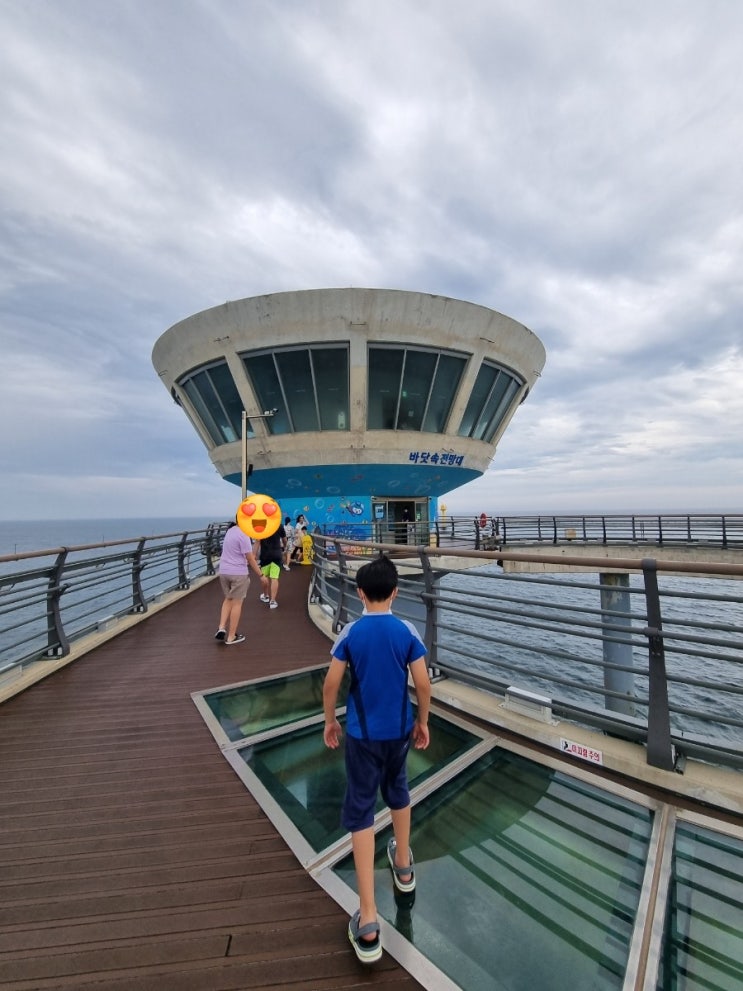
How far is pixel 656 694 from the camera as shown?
10.7 ft

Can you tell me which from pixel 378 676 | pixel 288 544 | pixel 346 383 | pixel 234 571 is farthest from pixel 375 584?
pixel 346 383

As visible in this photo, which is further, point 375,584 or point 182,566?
point 182,566

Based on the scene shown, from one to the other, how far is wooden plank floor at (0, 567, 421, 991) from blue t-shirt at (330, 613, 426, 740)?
0.98 m

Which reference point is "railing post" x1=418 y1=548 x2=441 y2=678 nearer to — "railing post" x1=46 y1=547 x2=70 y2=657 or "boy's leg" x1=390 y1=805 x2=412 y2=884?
"boy's leg" x1=390 y1=805 x2=412 y2=884

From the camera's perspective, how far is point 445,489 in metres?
22.5

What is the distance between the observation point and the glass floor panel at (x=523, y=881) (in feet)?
6.53

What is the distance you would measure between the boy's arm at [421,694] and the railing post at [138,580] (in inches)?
282

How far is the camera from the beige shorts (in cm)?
693

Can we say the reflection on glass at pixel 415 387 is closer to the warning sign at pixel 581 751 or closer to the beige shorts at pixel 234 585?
the beige shorts at pixel 234 585

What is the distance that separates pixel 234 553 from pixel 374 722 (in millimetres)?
5205

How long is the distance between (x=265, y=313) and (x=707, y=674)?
80.6 feet

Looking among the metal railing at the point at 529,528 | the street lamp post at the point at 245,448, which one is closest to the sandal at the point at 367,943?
the street lamp post at the point at 245,448

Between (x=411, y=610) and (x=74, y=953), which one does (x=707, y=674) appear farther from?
(x=74, y=953)

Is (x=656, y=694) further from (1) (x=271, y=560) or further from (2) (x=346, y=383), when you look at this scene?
(2) (x=346, y=383)
